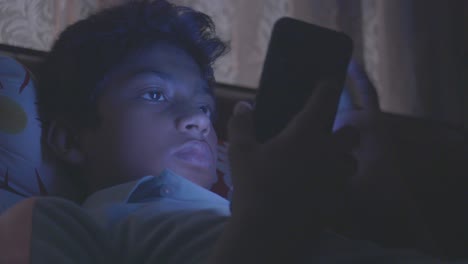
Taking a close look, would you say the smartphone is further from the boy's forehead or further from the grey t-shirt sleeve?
the boy's forehead

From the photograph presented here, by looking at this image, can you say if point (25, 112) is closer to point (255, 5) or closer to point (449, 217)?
point (449, 217)

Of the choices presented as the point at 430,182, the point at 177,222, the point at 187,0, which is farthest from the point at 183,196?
the point at 187,0

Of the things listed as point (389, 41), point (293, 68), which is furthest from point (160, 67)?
point (389, 41)

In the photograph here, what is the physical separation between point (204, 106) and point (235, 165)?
1.70 feet

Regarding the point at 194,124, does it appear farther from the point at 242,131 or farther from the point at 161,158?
the point at 242,131

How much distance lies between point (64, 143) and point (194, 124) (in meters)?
0.28

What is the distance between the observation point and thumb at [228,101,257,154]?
1.60 ft

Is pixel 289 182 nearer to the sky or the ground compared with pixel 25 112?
nearer to the sky

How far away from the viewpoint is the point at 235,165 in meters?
0.48

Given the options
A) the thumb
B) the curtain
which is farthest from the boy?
the curtain

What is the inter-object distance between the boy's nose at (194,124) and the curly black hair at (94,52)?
18cm

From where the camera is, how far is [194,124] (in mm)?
876

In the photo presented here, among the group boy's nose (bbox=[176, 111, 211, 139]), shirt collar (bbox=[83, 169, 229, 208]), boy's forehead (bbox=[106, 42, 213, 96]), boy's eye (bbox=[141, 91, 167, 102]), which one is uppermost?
boy's forehead (bbox=[106, 42, 213, 96])

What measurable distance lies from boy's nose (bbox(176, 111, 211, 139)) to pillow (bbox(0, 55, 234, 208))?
272 mm
